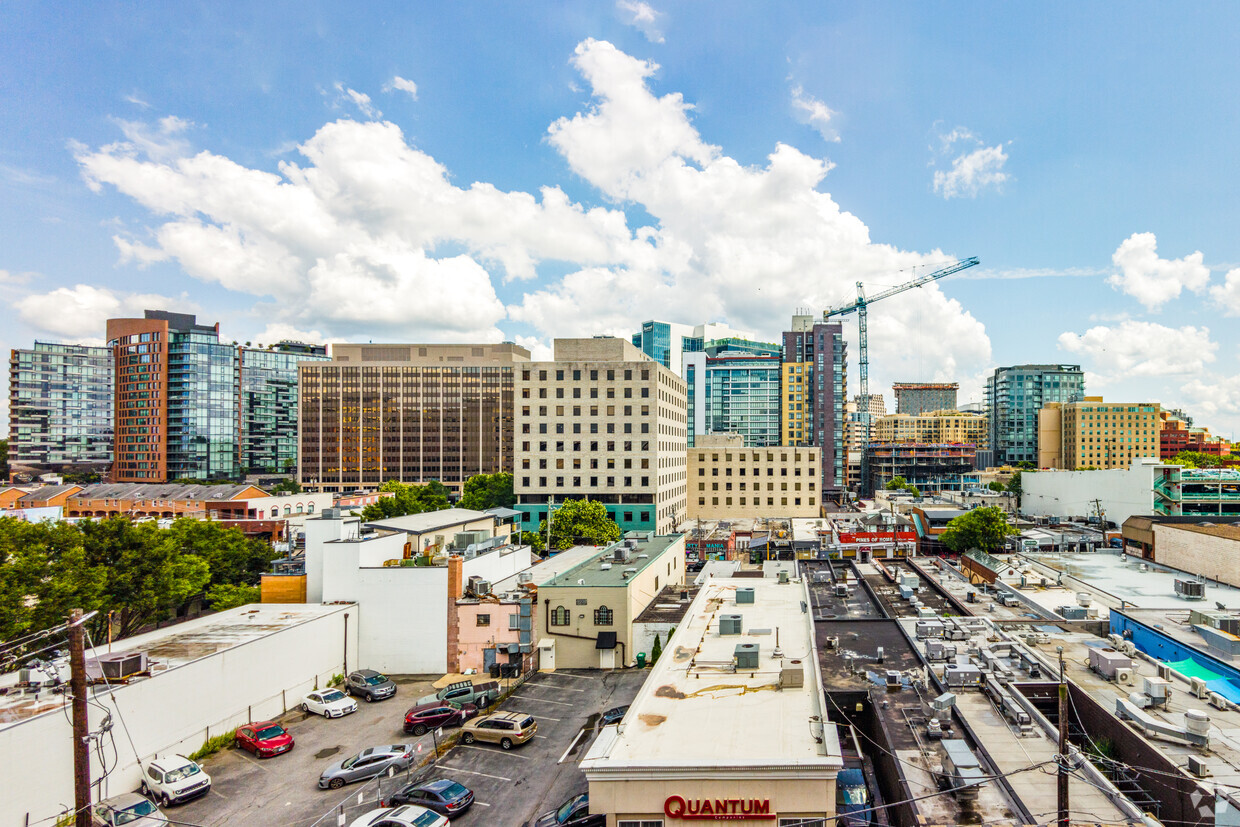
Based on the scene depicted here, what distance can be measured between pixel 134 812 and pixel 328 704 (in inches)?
453

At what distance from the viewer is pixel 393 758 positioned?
27719 mm

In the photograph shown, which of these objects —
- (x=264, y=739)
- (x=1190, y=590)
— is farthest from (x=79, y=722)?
(x=1190, y=590)

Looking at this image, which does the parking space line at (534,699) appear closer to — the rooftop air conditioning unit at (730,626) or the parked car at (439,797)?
the parked car at (439,797)

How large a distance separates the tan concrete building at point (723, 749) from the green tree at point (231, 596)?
40035 millimetres

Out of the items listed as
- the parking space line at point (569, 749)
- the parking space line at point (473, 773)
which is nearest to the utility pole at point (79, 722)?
the parking space line at point (473, 773)

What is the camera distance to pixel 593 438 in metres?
99.9

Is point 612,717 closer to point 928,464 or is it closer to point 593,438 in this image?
point 593,438

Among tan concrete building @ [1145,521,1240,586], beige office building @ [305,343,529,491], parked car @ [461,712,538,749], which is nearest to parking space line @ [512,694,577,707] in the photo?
parked car @ [461,712,538,749]

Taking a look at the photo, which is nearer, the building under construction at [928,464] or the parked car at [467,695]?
the parked car at [467,695]

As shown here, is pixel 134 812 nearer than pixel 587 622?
Yes

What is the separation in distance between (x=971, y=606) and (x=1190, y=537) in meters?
29.1

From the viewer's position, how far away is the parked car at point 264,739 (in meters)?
29.9

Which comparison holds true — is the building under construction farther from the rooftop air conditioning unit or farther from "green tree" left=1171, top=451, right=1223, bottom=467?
the rooftop air conditioning unit

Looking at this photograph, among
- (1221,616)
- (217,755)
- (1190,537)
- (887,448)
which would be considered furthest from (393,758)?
(887,448)
